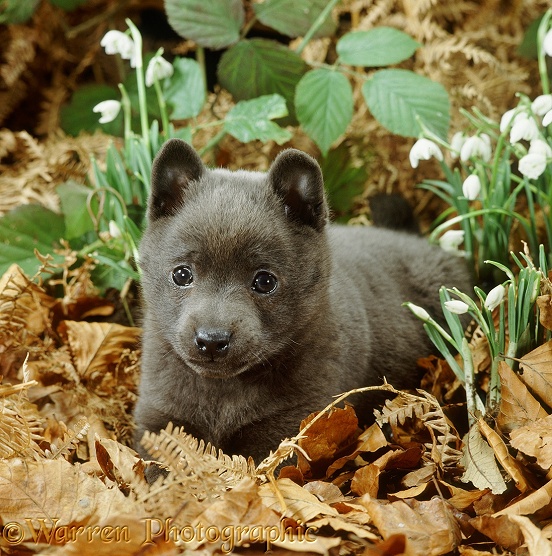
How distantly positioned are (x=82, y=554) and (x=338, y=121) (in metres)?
2.60

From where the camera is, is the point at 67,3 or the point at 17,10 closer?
the point at 17,10

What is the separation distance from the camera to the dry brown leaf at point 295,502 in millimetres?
2316

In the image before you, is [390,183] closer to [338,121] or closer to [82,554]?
[338,121]

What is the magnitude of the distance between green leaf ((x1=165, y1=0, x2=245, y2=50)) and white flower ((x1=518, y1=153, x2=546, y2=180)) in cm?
180

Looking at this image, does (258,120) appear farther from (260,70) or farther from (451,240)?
(451,240)

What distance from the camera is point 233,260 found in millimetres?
2691

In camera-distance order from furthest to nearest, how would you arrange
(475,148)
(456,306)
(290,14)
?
1. (290,14)
2. (475,148)
3. (456,306)

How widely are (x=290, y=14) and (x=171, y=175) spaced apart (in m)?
1.76

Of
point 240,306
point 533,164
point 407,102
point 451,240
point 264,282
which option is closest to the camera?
point 240,306

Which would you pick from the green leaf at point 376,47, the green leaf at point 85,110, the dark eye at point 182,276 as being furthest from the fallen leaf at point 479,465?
the green leaf at point 85,110

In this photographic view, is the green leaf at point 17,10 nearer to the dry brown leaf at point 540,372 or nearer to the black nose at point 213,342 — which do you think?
the black nose at point 213,342

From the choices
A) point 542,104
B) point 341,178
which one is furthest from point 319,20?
point 542,104

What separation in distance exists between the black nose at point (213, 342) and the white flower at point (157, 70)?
1.84 metres

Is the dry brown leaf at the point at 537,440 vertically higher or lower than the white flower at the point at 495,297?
lower
